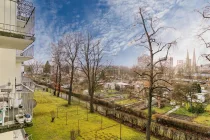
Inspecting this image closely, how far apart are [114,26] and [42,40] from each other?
26.5m

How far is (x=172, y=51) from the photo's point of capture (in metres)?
9.31

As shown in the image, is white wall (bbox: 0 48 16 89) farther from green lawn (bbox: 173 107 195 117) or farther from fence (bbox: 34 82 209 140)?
green lawn (bbox: 173 107 195 117)

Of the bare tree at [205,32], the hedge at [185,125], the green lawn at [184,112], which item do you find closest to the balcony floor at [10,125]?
the bare tree at [205,32]

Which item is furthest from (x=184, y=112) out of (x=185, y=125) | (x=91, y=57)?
(x=91, y=57)

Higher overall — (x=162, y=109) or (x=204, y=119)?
(x=162, y=109)

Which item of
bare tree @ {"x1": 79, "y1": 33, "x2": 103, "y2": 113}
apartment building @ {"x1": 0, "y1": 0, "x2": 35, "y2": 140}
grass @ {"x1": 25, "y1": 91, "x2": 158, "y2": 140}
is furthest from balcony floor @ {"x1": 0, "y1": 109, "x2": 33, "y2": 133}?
bare tree @ {"x1": 79, "y1": 33, "x2": 103, "y2": 113}

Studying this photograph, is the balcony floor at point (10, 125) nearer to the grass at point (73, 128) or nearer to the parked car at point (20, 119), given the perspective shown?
the parked car at point (20, 119)

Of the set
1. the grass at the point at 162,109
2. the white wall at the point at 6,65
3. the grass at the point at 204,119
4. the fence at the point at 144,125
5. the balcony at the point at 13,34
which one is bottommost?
the grass at the point at 204,119

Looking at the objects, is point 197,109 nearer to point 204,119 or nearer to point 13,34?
point 204,119

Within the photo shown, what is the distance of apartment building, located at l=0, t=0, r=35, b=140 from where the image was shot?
12.3 feet

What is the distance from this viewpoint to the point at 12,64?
6332mm

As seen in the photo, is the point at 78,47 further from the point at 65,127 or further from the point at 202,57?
the point at 202,57

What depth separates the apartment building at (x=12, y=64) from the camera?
3.74 m

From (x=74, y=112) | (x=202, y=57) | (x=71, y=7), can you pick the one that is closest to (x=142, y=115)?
(x=74, y=112)
